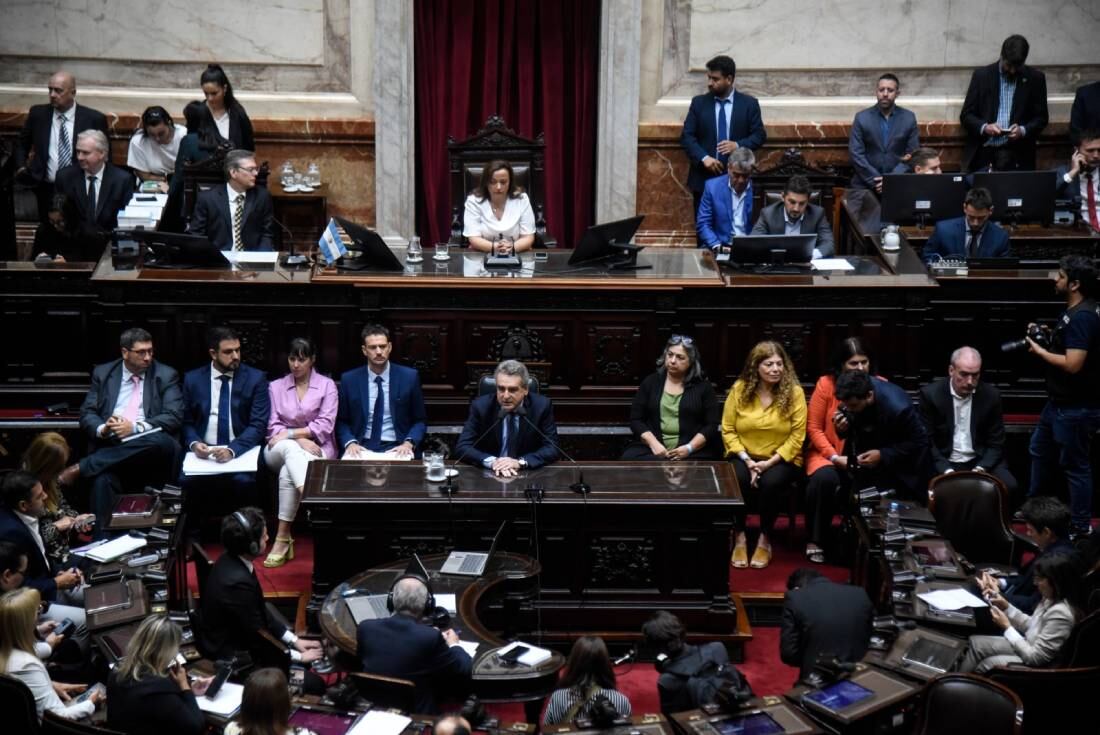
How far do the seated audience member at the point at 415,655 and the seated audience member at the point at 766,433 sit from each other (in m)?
2.63

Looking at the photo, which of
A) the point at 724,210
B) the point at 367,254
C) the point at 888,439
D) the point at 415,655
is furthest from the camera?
the point at 724,210

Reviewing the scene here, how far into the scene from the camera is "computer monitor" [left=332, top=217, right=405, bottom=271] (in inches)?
359

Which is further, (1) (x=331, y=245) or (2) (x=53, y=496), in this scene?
(1) (x=331, y=245)

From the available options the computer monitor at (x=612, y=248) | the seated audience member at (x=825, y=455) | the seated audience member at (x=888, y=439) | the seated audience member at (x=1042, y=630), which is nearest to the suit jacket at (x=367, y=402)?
the computer monitor at (x=612, y=248)

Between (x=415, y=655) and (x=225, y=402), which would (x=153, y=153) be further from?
(x=415, y=655)

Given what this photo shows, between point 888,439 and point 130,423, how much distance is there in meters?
4.20

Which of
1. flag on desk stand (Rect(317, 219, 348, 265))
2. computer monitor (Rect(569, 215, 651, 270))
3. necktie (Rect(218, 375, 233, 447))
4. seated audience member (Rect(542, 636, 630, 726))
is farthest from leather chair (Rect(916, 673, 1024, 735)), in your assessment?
flag on desk stand (Rect(317, 219, 348, 265))

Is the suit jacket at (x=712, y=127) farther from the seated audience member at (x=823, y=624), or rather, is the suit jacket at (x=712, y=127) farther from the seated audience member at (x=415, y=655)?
the seated audience member at (x=415, y=655)

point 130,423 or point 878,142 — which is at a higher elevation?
point 878,142

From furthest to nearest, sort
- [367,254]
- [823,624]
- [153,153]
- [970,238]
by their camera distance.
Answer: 1. [153,153]
2. [970,238]
3. [367,254]
4. [823,624]

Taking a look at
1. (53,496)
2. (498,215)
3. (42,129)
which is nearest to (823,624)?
(53,496)

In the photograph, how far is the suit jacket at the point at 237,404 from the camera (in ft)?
28.1

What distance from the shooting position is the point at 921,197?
400 inches

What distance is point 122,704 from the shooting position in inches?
226
